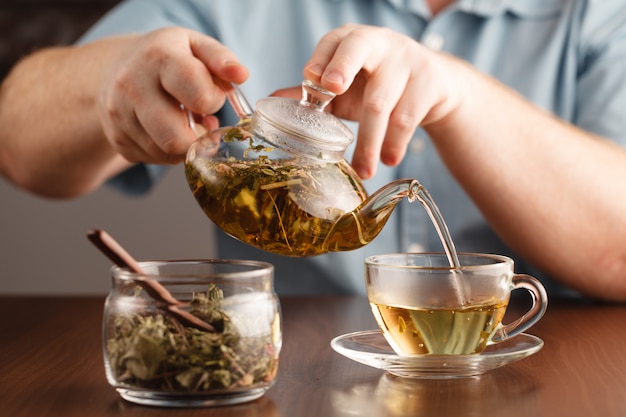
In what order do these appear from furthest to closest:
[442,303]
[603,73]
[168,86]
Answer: [603,73]
[168,86]
[442,303]

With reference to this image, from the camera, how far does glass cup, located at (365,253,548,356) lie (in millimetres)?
738

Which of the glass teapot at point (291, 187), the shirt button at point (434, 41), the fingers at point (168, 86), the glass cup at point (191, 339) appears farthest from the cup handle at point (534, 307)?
the shirt button at point (434, 41)

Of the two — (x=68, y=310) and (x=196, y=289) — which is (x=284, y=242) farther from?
(x=68, y=310)

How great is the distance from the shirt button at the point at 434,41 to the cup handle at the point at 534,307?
2.90ft

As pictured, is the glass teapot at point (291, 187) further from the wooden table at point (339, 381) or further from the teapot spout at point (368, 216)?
the wooden table at point (339, 381)

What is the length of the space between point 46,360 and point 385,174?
2.83ft

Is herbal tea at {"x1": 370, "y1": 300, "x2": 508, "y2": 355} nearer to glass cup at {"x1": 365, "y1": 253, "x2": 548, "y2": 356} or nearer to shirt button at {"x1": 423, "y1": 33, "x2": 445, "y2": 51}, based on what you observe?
glass cup at {"x1": 365, "y1": 253, "x2": 548, "y2": 356}

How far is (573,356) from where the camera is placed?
848 millimetres

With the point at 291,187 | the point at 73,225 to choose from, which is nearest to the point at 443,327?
the point at 291,187

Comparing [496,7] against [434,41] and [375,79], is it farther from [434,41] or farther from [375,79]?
[375,79]

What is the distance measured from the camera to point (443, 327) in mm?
748

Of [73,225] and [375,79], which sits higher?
[375,79]

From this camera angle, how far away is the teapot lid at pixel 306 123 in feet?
2.55

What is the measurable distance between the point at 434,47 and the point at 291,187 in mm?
928
